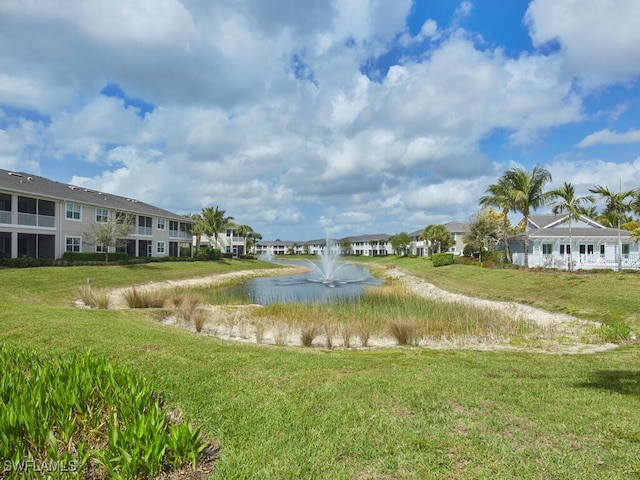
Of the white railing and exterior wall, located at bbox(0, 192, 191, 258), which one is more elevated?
exterior wall, located at bbox(0, 192, 191, 258)

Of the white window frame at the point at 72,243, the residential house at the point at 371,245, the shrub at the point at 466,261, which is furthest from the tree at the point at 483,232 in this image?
the residential house at the point at 371,245

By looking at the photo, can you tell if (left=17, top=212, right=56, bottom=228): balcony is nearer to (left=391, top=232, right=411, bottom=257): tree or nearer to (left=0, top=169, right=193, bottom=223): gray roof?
(left=0, top=169, right=193, bottom=223): gray roof

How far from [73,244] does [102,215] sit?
16.4 ft

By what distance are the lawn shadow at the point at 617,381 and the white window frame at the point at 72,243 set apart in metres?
41.1

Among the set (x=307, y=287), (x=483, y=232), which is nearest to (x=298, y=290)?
(x=307, y=287)

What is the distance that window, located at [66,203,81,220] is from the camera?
37.7 meters

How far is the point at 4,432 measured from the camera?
405cm

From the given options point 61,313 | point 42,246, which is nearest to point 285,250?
point 42,246

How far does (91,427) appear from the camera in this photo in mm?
4801

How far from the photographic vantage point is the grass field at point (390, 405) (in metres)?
4.15

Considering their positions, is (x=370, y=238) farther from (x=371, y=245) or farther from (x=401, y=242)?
(x=401, y=242)

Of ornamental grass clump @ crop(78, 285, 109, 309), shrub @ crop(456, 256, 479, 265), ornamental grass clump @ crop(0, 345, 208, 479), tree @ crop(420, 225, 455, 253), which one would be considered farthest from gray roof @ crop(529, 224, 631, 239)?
ornamental grass clump @ crop(0, 345, 208, 479)

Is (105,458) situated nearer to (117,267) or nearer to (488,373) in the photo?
(488,373)

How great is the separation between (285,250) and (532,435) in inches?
5856
